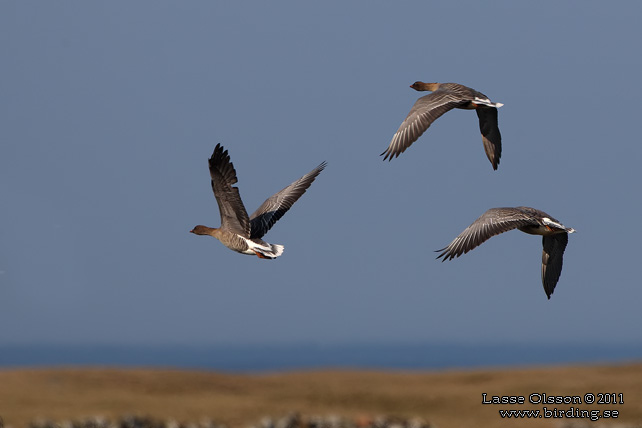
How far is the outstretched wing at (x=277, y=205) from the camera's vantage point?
18453 mm

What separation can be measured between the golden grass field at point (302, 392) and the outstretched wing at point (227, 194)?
4159mm

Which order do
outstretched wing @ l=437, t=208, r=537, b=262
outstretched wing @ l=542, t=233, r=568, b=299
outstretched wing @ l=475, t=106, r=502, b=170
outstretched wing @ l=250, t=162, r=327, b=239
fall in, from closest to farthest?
outstretched wing @ l=437, t=208, r=537, b=262 → outstretched wing @ l=542, t=233, r=568, b=299 → outstretched wing @ l=250, t=162, r=327, b=239 → outstretched wing @ l=475, t=106, r=502, b=170

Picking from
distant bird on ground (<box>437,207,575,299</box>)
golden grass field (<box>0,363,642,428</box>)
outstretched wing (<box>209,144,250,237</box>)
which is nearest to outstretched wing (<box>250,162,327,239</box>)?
outstretched wing (<box>209,144,250,237</box>)

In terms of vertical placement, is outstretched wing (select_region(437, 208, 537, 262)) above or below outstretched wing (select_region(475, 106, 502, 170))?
below

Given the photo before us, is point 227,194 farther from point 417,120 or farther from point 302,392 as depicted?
point 302,392

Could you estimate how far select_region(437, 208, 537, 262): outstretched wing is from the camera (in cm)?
1523

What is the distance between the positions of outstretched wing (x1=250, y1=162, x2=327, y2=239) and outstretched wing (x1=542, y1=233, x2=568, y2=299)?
497 centimetres

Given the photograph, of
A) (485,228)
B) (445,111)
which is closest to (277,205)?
(445,111)

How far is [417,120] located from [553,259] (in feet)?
11.5

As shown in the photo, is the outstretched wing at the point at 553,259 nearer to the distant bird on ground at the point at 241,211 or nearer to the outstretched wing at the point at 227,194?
the distant bird on ground at the point at 241,211

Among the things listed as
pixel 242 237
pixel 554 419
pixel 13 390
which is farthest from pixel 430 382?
pixel 13 390

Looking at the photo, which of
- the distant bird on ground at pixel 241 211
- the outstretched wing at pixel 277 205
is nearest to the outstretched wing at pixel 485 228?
the distant bird on ground at pixel 241 211

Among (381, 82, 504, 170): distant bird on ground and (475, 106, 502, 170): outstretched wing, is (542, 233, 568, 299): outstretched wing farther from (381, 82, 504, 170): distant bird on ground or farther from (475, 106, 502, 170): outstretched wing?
(475, 106, 502, 170): outstretched wing

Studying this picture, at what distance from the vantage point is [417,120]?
55.5 feet
